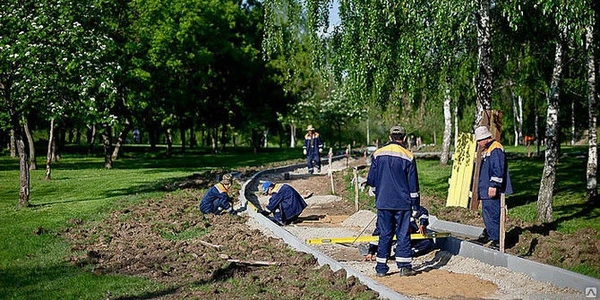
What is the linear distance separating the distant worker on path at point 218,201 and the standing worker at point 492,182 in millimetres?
7294

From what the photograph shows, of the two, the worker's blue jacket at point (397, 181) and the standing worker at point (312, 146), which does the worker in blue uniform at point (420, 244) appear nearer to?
the worker's blue jacket at point (397, 181)

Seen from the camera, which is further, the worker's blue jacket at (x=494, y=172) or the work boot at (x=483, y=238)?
the work boot at (x=483, y=238)

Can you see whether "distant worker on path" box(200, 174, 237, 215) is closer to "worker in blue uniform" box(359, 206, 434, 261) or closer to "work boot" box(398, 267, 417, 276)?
"worker in blue uniform" box(359, 206, 434, 261)

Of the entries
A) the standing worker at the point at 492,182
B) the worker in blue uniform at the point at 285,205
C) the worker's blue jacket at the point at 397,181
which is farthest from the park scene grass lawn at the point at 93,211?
the worker's blue jacket at the point at 397,181

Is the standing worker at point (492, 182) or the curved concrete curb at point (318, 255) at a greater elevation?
the standing worker at point (492, 182)

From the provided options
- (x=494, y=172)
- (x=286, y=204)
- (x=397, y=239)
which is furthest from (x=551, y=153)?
(x=397, y=239)

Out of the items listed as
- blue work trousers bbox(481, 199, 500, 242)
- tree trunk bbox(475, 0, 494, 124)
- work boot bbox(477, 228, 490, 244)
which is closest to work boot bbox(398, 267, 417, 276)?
blue work trousers bbox(481, 199, 500, 242)

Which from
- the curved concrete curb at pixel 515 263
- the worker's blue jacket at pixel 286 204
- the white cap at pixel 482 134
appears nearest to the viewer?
the curved concrete curb at pixel 515 263

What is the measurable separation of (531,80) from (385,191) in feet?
40.4

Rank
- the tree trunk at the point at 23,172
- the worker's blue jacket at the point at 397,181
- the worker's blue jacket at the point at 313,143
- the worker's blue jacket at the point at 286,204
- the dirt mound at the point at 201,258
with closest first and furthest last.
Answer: the dirt mound at the point at 201,258, the worker's blue jacket at the point at 397,181, the worker's blue jacket at the point at 286,204, the tree trunk at the point at 23,172, the worker's blue jacket at the point at 313,143

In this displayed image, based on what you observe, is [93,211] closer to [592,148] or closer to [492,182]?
[492,182]

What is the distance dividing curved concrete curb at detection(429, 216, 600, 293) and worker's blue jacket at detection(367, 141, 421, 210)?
147cm

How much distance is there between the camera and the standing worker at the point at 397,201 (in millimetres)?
8930

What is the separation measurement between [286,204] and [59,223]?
216 inches
